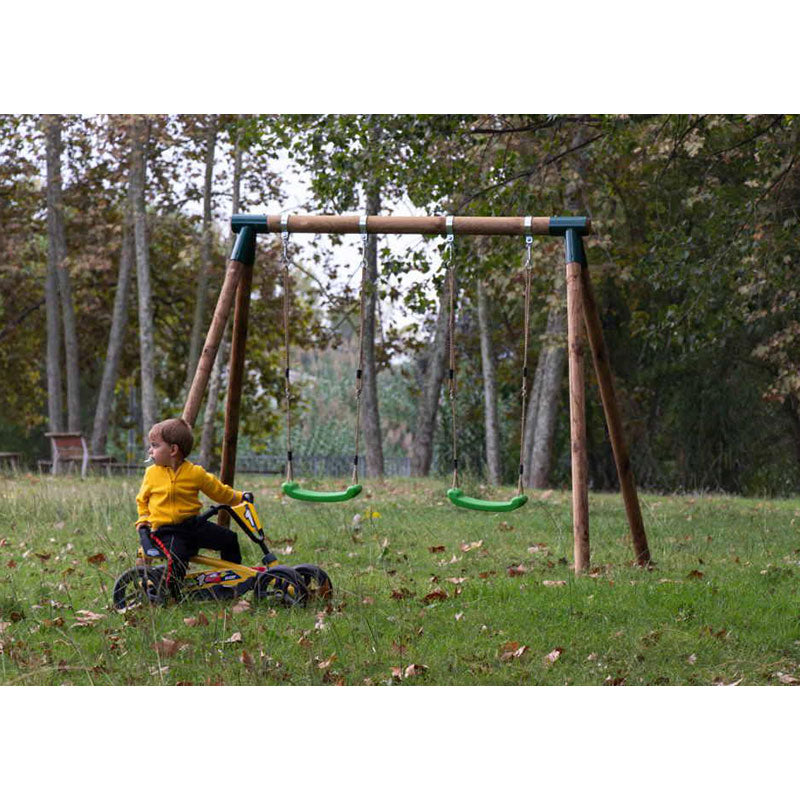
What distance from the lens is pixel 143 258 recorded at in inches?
725

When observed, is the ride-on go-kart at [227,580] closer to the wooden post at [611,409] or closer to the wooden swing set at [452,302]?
the wooden swing set at [452,302]

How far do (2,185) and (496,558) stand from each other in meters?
18.0

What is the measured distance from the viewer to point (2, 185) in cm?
2227

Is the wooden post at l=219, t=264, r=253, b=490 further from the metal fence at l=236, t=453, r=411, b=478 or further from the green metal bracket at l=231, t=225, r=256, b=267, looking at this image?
the metal fence at l=236, t=453, r=411, b=478

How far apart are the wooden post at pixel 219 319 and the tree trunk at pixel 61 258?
559 inches

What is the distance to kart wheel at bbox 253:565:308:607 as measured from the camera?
618 centimetres

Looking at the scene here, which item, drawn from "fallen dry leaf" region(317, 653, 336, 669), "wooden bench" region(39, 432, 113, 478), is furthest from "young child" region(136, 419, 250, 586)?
"wooden bench" region(39, 432, 113, 478)

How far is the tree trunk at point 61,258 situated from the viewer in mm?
20250

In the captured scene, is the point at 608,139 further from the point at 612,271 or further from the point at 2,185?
the point at 2,185

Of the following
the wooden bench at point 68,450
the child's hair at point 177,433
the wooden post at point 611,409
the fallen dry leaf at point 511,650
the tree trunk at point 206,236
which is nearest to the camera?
the fallen dry leaf at point 511,650

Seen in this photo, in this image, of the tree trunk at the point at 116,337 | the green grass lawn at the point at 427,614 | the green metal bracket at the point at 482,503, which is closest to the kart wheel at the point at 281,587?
the green grass lawn at the point at 427,614

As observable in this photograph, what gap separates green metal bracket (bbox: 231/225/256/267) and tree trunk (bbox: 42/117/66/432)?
14652 millimetres
